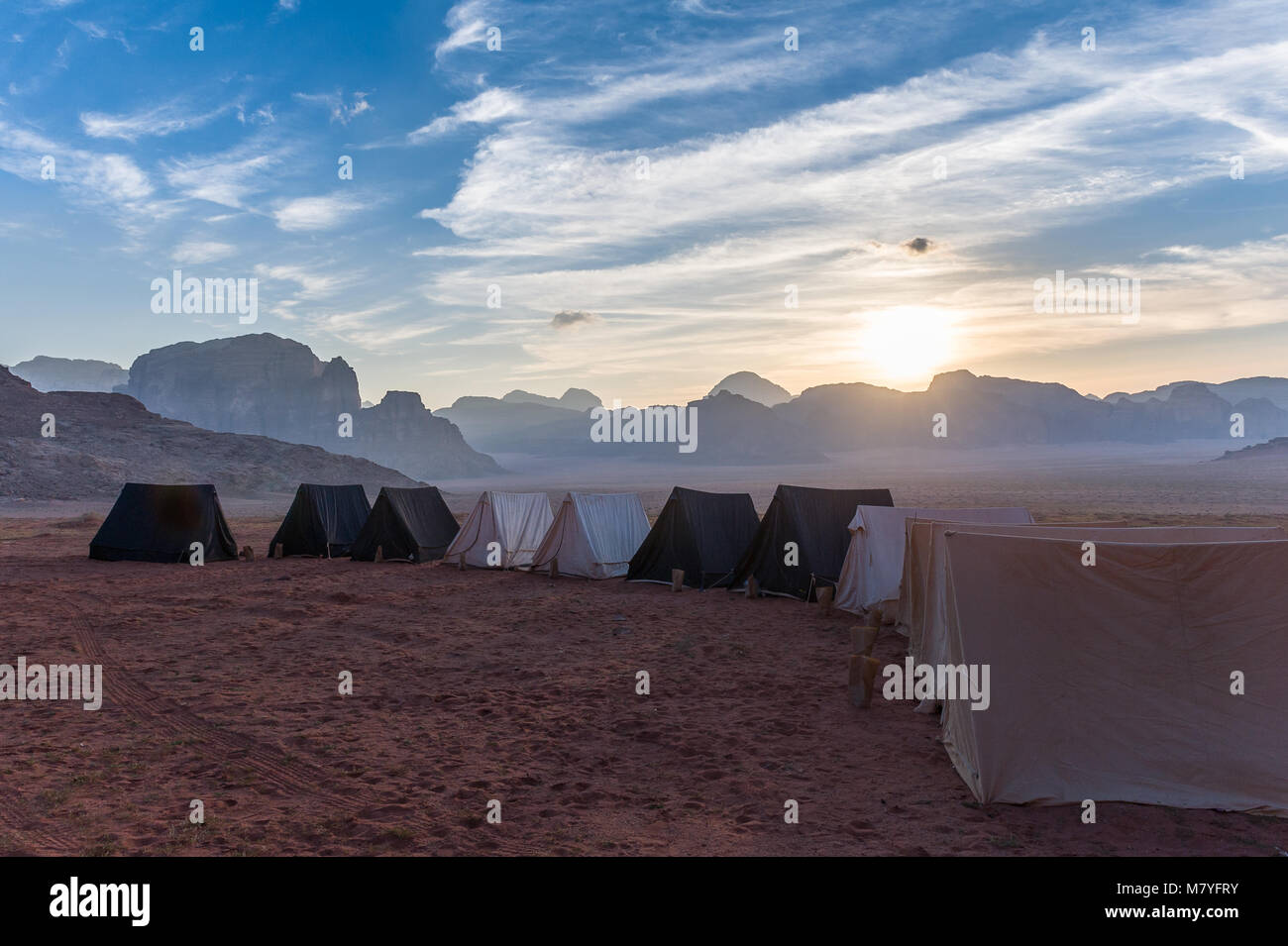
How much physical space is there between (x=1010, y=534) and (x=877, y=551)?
5.97 m

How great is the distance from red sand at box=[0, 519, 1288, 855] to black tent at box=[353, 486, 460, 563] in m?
7.30

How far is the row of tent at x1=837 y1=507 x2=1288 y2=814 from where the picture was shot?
548cm

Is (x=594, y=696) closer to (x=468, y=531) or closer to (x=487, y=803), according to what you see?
(x=487, y=803)

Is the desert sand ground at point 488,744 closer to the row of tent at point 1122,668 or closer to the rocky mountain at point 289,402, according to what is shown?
the row of tent at point 1122,668

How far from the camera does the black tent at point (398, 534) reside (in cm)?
2061

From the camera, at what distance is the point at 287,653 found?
10.4 metres

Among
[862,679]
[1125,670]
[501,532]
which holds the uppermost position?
[501,532]

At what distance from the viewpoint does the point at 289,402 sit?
14862 centimetres

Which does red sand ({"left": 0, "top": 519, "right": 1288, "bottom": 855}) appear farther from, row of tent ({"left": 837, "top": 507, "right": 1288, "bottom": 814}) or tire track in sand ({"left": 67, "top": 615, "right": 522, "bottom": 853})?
row of tent ({"left": 837, "top": 507, "right": 1288, "bottom": 814})

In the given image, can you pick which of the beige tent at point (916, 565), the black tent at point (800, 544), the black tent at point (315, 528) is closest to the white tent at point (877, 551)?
the black tent at point (800, 544)

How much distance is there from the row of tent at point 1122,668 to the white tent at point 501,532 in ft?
45.7

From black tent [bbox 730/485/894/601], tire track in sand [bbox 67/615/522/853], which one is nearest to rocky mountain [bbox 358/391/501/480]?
black tent [bbox 730/485/894/601]

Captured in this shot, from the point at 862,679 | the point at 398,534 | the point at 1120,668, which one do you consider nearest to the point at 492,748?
the point at 862,679

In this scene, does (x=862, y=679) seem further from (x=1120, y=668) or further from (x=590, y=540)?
(x=590, y=540)
